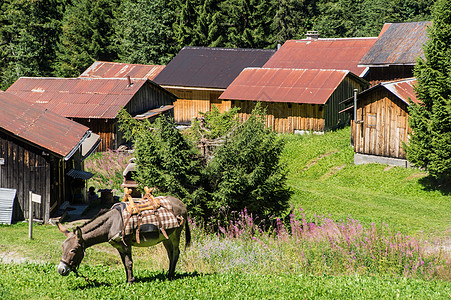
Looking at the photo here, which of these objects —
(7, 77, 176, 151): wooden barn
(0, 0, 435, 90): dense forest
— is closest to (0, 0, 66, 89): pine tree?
(0, 0, 435, 90): dense forest

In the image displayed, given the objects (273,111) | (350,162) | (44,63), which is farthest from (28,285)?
(44,63)

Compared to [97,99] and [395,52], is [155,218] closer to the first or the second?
[97,99]

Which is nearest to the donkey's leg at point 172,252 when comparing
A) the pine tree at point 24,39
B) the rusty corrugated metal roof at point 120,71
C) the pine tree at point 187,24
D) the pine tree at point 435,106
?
the pine tree at point 435,106

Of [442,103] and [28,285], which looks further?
[442,103]

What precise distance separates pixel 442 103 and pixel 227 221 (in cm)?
1315

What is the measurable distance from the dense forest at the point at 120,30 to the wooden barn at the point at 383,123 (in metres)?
35.7

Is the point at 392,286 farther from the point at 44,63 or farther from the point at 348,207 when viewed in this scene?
the point at 44,63

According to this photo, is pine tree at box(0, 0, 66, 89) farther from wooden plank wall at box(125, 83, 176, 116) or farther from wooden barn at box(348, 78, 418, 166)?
wooden barn at box(348, 78, 418, 166)

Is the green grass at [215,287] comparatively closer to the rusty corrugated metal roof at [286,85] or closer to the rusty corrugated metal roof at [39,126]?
the rusty corrugated metal roof at [39,126]

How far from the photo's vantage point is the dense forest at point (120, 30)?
2313 inches

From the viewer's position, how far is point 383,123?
29.3m

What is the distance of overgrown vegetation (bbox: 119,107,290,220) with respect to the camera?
16719 millimetres

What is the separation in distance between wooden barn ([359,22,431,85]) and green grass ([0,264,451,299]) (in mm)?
31511

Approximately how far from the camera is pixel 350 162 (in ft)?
101
